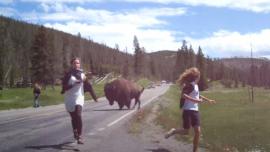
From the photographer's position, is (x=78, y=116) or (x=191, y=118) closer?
(x=191, y=118)

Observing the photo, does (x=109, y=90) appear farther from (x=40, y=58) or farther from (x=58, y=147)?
(x=40, y=58)

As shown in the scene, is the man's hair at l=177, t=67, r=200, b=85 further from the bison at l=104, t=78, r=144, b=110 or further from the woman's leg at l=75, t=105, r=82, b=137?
the bison at l=104, t=78, r=144, b=110

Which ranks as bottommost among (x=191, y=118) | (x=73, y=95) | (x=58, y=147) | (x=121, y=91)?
(x=58, y=147)

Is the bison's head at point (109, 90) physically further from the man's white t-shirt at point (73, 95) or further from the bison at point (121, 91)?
the man's white t-shirt at point (73, 95)

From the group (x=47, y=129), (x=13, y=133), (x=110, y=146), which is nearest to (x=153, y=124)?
(x=47, y=129)

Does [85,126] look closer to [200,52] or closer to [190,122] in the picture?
[190,122]

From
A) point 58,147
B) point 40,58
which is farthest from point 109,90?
point 40,58

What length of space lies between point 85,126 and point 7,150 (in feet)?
24.0

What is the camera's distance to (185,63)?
19288 cm

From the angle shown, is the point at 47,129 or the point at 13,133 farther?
the point at 47,129

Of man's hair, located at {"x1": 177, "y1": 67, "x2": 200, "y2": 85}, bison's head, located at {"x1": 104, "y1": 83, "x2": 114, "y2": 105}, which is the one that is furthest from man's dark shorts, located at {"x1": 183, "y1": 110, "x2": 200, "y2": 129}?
bison's head, located at {"x1": 104, "y1": 83, "x2": 114, "y2": 105}

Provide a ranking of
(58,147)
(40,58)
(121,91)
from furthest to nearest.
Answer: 1. (40,58)
2. (121,91)
3. (58,147)

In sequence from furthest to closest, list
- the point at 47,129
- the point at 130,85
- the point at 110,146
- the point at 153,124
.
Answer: the point at 130,85, the point at 153,124, the point at 47,129, the point at 110,146

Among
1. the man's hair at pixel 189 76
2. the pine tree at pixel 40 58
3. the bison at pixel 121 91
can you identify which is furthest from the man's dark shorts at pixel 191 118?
the pine tree at pixel 40 58
